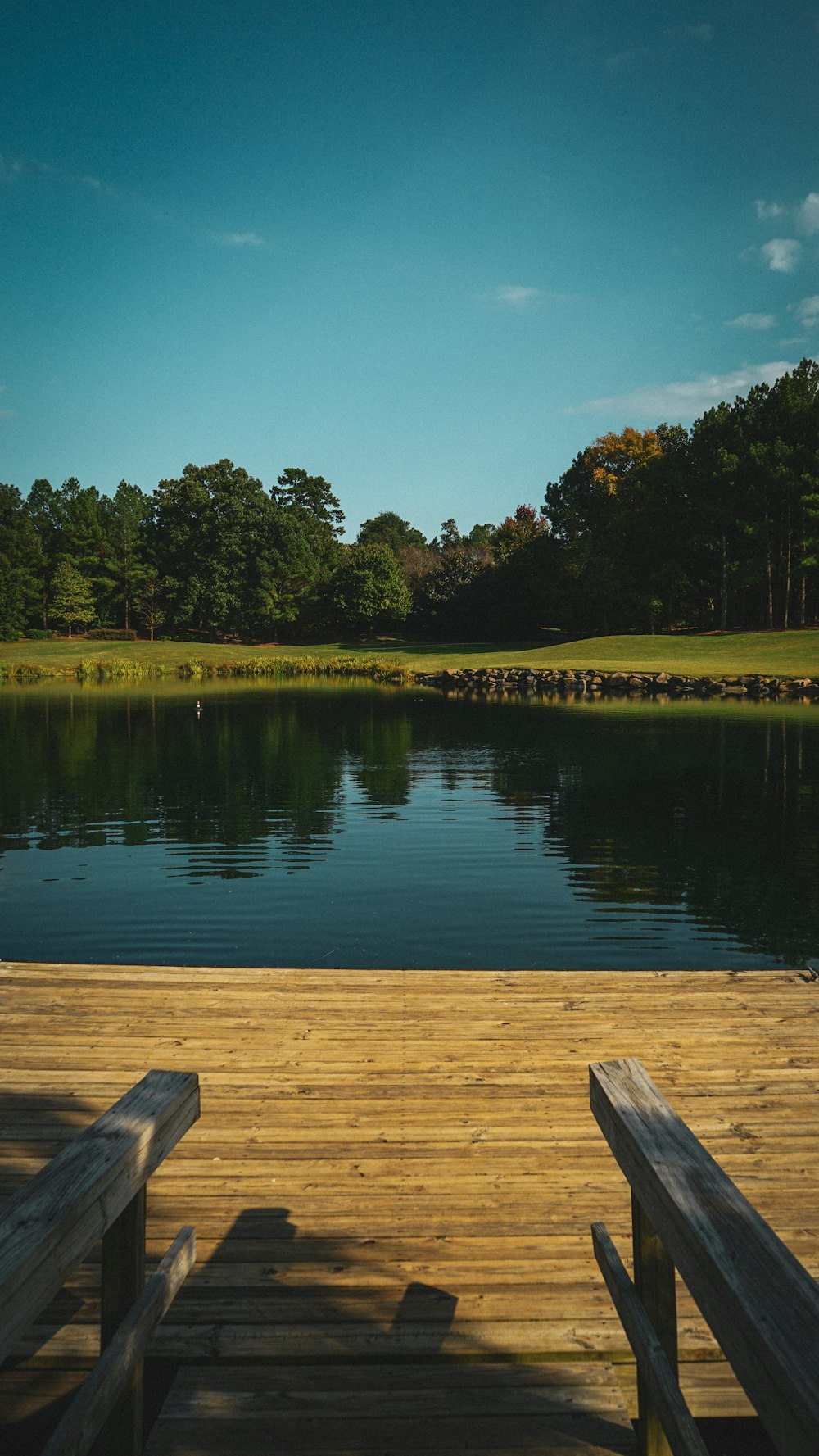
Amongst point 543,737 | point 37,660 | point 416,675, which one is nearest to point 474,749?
point 543,737

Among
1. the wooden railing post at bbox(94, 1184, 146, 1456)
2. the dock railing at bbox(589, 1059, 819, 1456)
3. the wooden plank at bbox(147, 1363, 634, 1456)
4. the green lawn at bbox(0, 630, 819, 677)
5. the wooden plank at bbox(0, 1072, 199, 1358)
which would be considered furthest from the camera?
the green lawn at bbox(0, 630, 819, 677)

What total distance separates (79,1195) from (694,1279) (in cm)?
A: 121

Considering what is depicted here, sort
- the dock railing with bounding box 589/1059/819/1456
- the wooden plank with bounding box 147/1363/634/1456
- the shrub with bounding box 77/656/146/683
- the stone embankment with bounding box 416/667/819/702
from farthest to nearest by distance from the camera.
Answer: the shrub with bounding box 77/656/146/683
the stone embankment with bounding box 416/667/819/702
the wooden plank with bounding box 147/1363/634/1456
the dock railing with bounding box 589/1059/819/1456

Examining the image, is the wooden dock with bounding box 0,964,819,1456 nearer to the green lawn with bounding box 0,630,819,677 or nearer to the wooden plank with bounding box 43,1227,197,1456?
the wooden plank with bounding box 43,1227,197,1456

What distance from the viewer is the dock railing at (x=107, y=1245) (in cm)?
169

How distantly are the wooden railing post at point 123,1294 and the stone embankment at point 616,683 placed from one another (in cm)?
3979

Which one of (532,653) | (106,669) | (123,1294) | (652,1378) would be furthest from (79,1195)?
(106,669)

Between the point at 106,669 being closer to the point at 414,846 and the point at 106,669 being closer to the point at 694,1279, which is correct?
the point at 414,846

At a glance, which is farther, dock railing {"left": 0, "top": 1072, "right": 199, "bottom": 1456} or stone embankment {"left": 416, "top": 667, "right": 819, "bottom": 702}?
stone embankment {"left": 416, "top": 667, "right": 819, "bottom": 702}

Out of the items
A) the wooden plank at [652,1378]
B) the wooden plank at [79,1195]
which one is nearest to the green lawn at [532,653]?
the wooden plank at [652,1378]

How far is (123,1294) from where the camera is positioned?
7.23 feet

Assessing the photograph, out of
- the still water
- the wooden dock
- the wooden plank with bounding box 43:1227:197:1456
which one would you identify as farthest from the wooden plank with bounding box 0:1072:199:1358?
the still water

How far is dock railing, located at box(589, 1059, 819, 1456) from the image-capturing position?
141 centimetres

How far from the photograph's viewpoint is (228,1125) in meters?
4.54
